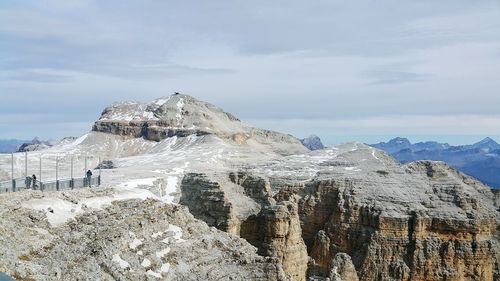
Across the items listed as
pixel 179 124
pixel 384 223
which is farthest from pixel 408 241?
pixel 179 124

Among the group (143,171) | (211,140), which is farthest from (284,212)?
(211,140)

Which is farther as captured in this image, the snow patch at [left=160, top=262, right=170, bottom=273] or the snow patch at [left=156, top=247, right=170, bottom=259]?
the snow patch at [left=156, top=247, right=170, bottom=259]

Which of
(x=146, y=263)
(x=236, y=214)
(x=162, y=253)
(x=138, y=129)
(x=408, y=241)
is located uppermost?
(x=138, y=129)

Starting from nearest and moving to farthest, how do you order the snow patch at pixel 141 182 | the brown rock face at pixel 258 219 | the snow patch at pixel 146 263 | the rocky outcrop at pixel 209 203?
the snow patch at pixel 146 263
the brown rock face at pixel 258 219
the rocky outcrop at pixel 209 203
the snow patch at pixel 141 182

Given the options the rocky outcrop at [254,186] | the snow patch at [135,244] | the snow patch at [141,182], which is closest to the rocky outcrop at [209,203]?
the snow patch at [141,182]

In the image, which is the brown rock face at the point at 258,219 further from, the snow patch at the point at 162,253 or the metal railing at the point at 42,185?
the snow patch at the point at 162,253

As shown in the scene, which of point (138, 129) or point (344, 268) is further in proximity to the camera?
point (138, 129)

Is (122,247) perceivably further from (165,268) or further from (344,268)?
(344,268)

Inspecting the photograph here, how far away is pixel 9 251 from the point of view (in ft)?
130

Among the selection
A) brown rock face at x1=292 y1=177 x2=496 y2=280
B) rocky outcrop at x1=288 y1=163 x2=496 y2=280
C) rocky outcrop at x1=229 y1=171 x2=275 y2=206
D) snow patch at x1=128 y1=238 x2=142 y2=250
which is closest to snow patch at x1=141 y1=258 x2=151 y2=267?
snow patch at x1=128 y1=238 x2=142 y2=250

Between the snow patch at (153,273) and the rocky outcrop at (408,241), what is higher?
the snow patch at (153,273)

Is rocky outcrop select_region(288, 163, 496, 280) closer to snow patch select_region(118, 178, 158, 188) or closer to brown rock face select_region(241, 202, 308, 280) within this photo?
brown rock face select_region(241, 202, 308, 280)

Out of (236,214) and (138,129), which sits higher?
(138,129)

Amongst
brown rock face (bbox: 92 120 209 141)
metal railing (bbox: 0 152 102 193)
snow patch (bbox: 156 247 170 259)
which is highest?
brown rock face (bbox: 92 120 209 141)
